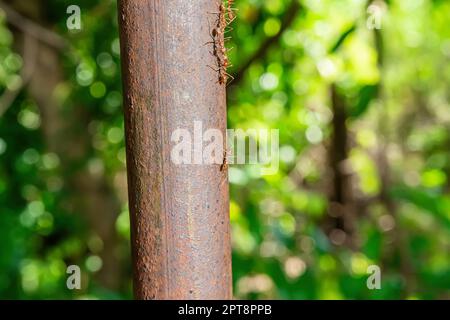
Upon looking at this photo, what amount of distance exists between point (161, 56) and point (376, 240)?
118 centimetres

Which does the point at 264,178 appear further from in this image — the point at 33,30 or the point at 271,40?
the point at 33,30

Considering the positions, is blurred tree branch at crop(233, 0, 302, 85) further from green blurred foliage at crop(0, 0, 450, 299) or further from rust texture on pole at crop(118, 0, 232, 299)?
rust texture on pole at crop(118, 0, 232, 299)

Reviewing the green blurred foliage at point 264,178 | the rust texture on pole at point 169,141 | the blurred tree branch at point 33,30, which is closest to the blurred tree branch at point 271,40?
the green blurred foliage at point 264,178

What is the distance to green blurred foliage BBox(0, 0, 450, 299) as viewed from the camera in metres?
1.75

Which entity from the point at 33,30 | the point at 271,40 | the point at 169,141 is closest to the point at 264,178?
the point at 271,40

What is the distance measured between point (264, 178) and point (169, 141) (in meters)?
1.41

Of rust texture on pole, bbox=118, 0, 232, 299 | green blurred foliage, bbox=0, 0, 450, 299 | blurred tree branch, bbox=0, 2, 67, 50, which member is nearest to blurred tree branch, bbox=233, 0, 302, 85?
green blurred foliage, bbox=0, 0, 450, 299

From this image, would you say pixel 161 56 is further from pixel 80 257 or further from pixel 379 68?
pixel 80 257

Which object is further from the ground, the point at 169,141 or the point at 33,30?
the point at 33,30

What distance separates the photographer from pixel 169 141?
0.62 metres

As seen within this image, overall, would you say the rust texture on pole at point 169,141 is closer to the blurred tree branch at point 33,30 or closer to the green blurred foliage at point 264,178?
the green blurred foliage at point 264,178

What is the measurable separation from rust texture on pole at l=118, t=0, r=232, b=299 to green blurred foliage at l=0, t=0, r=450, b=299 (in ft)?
3.03

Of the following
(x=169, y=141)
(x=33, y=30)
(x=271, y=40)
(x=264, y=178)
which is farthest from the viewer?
(x=33, y=30)

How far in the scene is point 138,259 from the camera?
647 millimetres
